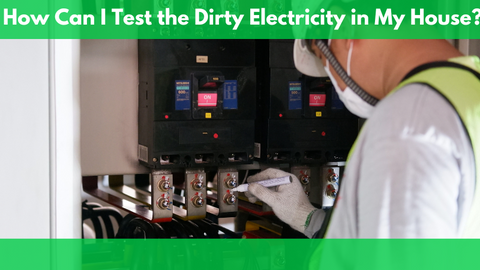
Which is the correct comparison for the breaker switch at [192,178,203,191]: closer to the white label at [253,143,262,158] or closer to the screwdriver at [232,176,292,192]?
the screwdriver at [232,176,292,192]

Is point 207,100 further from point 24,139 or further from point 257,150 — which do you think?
point 24,139

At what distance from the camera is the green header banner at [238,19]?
98 centimetres

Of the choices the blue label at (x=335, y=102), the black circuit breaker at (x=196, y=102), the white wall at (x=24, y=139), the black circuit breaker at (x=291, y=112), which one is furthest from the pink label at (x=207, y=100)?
the white wall at (x=24, y=139)

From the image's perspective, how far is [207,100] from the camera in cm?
159

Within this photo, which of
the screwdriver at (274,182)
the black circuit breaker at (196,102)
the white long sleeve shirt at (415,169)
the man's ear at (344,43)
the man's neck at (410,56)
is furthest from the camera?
the screwdriver at (274,182)

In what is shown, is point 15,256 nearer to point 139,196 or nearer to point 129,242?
point 129,242

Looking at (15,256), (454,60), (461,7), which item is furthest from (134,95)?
(461,7)

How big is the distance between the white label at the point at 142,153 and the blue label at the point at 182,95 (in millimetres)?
193

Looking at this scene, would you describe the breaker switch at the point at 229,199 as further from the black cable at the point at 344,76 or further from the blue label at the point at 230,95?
the black cable at the point at 344,76

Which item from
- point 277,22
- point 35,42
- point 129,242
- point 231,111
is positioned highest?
point 277,22

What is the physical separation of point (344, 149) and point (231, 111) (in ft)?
1.58

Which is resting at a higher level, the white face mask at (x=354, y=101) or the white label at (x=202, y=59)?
the white label at (x=202, y=59)

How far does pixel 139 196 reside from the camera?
77.6 inches

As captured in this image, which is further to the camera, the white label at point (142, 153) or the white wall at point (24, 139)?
the white label at point (142, 153)
